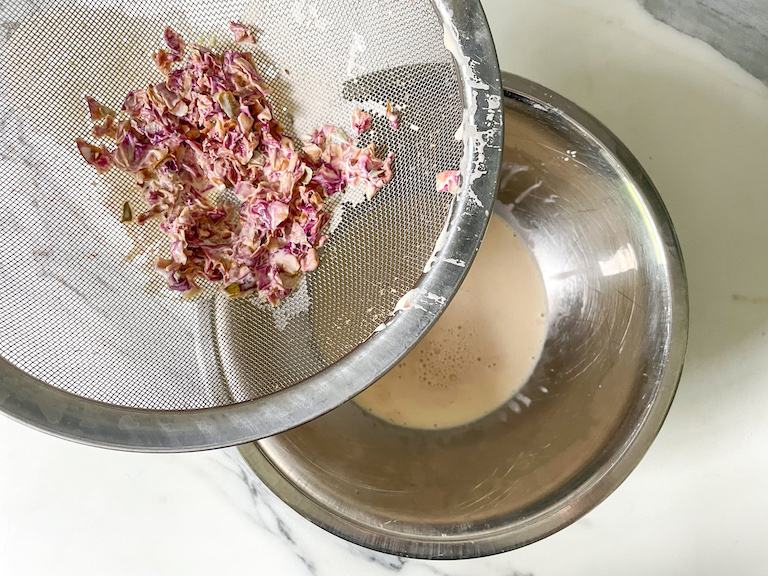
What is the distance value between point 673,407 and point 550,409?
257mm

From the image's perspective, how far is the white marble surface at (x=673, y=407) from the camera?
112 centimetres

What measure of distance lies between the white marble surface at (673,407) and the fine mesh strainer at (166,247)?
321mm

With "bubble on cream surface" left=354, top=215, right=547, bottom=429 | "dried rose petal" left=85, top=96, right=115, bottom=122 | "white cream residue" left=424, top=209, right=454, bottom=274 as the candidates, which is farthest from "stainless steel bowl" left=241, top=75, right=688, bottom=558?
"dried rose petal" left=85, top=96, right=115, bottom=122

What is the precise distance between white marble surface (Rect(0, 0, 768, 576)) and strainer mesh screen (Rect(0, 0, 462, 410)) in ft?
1.04

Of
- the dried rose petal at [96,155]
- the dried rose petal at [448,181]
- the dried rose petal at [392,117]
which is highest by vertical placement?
the dried rose petal at [392,117]

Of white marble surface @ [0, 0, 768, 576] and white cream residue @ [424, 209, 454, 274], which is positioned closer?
white cream residue @ [424, 209, 454, 274]

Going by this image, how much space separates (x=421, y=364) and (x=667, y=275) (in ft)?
1.57

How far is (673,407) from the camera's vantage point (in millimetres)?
1142

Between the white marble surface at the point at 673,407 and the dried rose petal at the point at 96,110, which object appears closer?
the dried rose petal at the point at 96,110

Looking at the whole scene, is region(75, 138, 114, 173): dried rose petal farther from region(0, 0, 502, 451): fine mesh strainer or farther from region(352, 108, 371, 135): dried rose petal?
region(352, 108, 371, 135): dried rose petal

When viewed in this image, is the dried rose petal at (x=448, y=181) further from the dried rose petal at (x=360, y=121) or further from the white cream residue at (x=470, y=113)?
the dried rose petal at (x=360, y=121)

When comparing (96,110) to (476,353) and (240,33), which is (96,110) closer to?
(240,33)

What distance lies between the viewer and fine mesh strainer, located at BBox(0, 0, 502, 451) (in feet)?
2.63

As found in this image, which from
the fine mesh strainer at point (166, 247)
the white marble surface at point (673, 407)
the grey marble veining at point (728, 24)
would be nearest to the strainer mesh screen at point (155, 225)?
the fine mesh strainer at point (166, 247)
